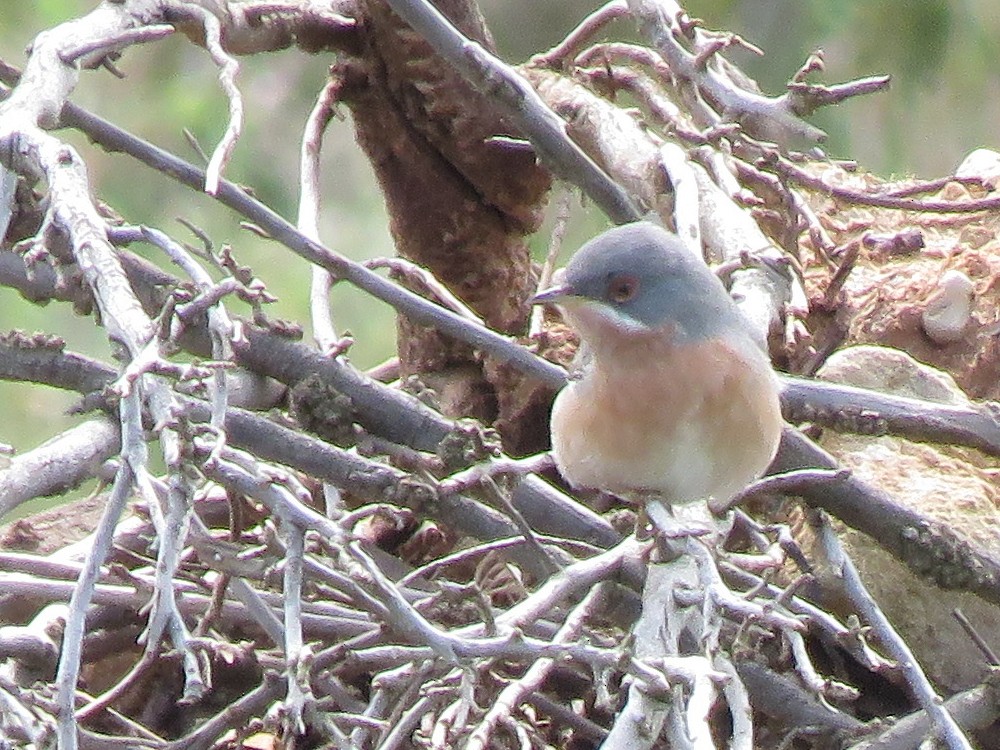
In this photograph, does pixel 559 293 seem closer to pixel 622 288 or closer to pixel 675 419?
pixel 622 288

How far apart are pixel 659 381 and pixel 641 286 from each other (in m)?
0.25

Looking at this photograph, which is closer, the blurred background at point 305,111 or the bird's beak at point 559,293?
the bird's beak at point 559,293

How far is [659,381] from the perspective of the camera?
3.36 metres

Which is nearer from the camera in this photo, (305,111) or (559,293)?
(559,293)

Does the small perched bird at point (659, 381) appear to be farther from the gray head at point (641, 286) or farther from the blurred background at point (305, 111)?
the blurred background at point (305, 111)

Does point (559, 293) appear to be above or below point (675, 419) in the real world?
above

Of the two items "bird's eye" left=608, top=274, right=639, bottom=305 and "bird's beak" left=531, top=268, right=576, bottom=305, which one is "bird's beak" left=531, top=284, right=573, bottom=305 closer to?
"bird's beak" left=531, top=268, right=576, bottom=305

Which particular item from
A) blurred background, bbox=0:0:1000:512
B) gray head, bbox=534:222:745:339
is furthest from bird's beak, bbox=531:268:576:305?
blurred background, bbox=0:0:1000:512

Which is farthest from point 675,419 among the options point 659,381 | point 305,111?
point 305,111

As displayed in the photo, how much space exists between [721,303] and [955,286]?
164 centimetres

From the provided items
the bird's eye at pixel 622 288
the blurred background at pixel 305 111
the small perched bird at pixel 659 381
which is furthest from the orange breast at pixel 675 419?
the blurred background at pixel 305 111

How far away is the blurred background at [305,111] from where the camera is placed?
6.94m

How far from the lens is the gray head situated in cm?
342

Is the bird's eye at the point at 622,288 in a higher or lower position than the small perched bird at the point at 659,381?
higher
